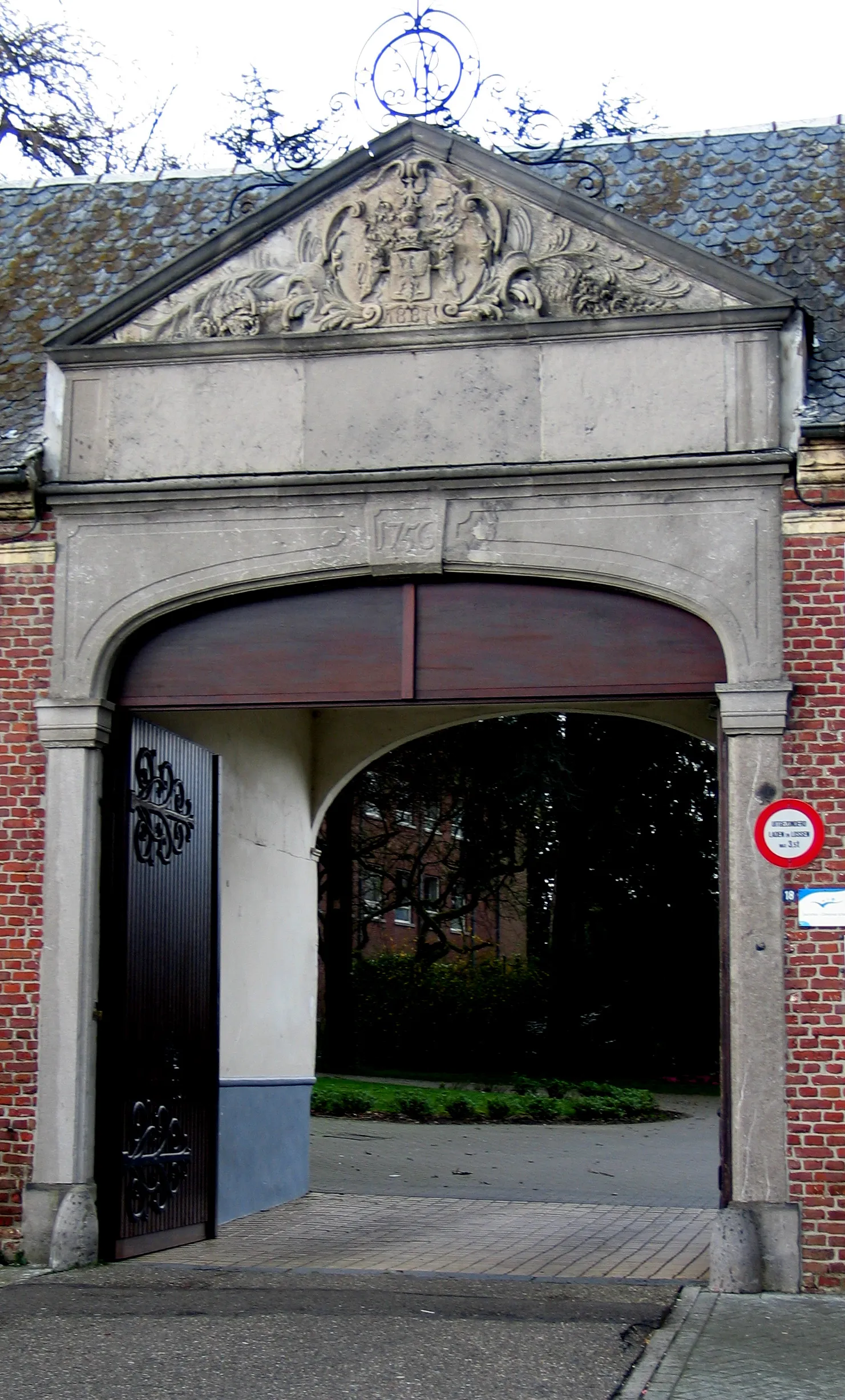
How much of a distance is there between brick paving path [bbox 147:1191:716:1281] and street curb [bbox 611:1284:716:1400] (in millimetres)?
909

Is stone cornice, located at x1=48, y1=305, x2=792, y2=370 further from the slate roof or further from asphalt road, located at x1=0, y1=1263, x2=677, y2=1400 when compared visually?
asphalt road, located at x1=0, y1=1263, x2=677, y2=1400

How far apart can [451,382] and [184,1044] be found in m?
4.66

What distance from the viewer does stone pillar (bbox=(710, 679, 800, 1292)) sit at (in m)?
8.55

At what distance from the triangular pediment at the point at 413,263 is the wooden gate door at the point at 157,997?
2611 mm

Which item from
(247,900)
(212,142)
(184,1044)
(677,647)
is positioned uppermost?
(212,142)

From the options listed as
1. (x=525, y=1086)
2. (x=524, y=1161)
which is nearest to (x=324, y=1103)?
(x=524, y=1161)

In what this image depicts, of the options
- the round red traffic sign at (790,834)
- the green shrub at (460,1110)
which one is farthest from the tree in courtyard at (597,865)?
the round red traffic sign at (790,834)

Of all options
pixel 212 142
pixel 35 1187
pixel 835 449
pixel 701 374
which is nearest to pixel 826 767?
pixel 835 449

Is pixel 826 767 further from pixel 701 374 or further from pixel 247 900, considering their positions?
pixel 247 900

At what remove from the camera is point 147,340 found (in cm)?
1013

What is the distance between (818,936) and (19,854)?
468 cm

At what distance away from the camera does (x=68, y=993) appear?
380 inches

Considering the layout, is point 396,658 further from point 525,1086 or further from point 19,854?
point 525,1086

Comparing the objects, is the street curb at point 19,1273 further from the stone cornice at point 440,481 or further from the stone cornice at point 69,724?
the stone cornice at point 440,481
